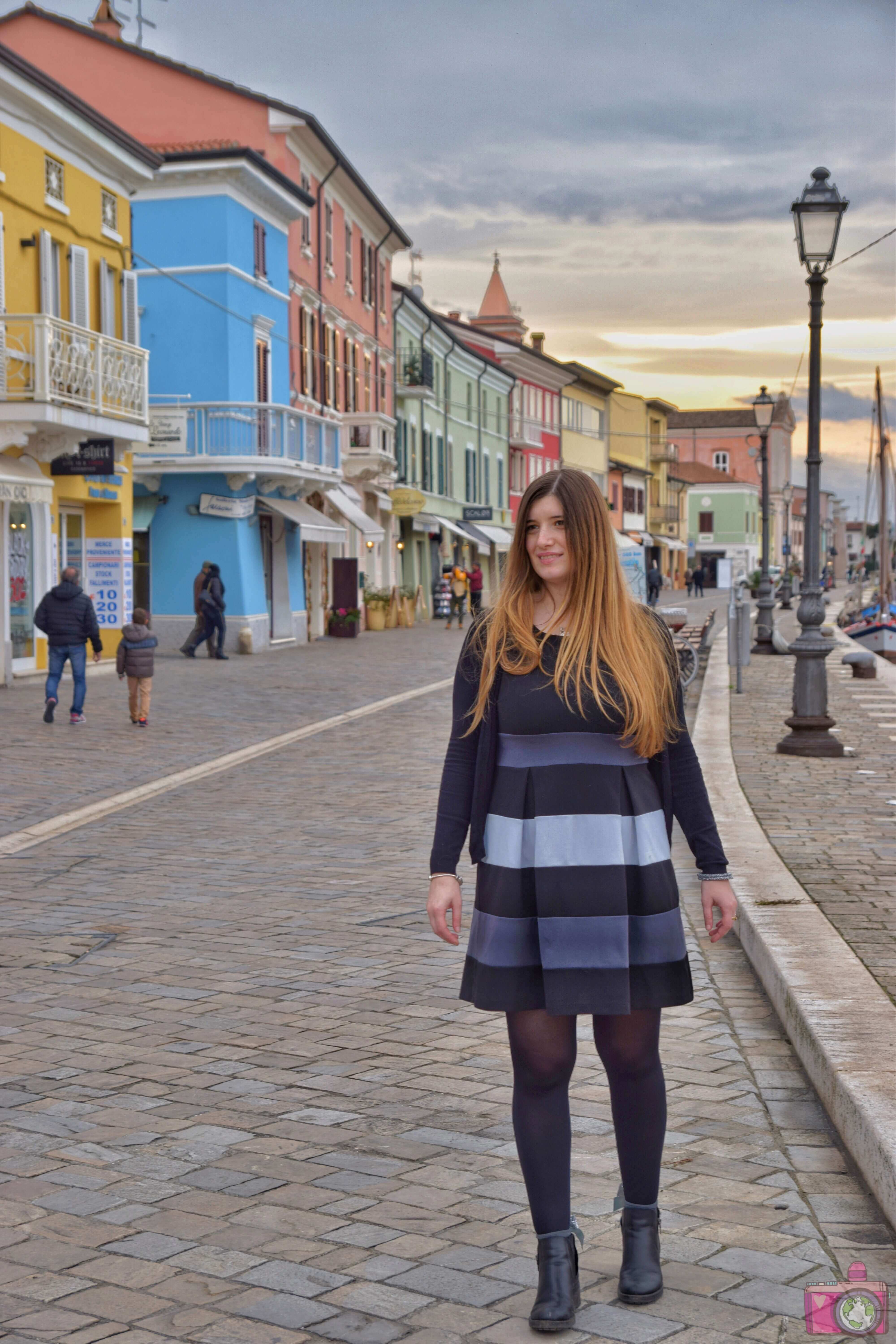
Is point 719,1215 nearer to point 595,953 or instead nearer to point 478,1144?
point 478,1144

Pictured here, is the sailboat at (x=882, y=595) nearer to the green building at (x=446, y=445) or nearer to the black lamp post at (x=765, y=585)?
the black lamp post at (x=765, y=585)

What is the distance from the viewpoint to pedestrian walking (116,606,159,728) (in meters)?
14.9

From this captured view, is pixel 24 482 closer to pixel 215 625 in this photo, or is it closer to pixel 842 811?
pixel 215 625

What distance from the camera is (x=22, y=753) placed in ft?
43.5

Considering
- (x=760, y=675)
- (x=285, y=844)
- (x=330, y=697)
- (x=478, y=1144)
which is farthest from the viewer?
(x=760, y=675)

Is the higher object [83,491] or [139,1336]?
[83,491]

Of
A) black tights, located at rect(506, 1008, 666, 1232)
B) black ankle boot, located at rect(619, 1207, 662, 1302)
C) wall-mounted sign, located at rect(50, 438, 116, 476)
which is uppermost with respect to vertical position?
wall-mounted sign, located at rect(50, 438, 116, 476)

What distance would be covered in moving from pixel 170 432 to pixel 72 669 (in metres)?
13.0

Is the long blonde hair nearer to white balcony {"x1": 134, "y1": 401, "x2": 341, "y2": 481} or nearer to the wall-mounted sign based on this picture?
the wall-mounted sign

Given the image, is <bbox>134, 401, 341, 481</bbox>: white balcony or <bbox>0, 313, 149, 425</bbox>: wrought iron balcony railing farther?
<bbox>134, 401, 341, 481</bbox>: white balcony

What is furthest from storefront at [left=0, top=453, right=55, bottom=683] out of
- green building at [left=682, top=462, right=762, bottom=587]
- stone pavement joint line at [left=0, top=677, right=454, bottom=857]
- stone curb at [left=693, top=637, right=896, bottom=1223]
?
green building at [left=682, top=462, right=762, bottom=587]

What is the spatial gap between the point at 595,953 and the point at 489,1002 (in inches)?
9.3

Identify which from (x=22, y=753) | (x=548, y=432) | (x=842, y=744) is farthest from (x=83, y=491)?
(x=548, y=432)

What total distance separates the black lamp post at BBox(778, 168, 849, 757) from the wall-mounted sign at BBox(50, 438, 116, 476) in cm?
1142
